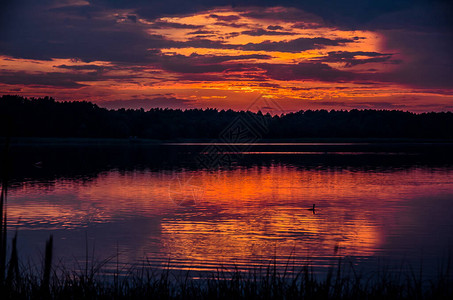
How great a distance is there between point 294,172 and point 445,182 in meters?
14.9

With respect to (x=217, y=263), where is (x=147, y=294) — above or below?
above

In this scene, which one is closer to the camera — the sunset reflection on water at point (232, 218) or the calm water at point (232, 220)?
the calm water at point (232, 220)

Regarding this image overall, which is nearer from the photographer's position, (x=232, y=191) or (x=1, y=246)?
(x=1, y=246)

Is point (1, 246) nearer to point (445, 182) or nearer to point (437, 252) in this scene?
point (437, 252)

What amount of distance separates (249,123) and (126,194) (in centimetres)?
15762

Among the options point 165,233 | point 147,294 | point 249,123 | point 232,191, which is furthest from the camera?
point 249,123

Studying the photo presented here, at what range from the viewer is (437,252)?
16406 millimetres

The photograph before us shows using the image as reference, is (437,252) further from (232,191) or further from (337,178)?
(337,178)

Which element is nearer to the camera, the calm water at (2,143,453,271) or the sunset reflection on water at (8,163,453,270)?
the calm water at (2,143,453,271)

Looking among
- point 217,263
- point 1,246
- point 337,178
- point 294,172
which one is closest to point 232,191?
point 337,178

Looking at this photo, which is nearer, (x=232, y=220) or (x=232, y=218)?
(x=232, y=220)

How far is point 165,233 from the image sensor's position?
19.5 metres

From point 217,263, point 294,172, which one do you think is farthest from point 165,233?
point 294,172

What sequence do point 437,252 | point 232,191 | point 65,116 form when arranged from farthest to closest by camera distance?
point 65,116 → point 232,191 → point 437,252
